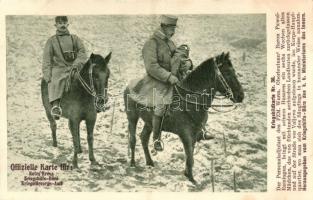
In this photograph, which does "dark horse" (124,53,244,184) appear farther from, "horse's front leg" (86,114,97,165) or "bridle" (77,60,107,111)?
"horse's front leg" (86,114,97,165)

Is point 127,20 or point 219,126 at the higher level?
point 127,20

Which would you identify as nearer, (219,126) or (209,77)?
(209,77)

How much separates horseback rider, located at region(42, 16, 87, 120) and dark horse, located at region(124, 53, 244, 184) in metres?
0.66

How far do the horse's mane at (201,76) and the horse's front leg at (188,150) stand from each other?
458 millimetres

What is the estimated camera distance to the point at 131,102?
4828 mm

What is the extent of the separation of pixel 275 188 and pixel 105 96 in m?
1.88

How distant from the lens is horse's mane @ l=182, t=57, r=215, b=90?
454cm

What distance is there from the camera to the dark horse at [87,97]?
15.1ft

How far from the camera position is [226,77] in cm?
453

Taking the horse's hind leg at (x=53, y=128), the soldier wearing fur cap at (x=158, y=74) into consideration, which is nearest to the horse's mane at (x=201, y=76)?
the soldier wearing fur cap at (x=158, y=74)

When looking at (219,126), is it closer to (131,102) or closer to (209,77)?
(209,77)

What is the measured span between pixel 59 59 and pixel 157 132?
1.21 meters

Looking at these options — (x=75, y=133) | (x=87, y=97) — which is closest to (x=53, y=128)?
(x=75, y=133)

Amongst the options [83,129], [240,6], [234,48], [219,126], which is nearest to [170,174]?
[219,126]
